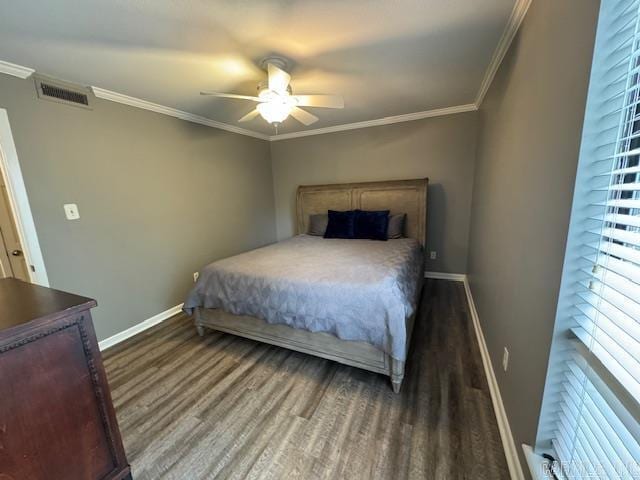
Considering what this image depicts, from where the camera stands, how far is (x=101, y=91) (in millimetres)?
2334

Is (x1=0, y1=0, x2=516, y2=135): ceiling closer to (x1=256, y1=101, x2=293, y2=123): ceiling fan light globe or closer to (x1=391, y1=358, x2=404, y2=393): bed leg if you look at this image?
(x1=256, y1=101, x2=293, y2=123): ceiling fan light globe

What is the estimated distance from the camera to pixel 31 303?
1009mm

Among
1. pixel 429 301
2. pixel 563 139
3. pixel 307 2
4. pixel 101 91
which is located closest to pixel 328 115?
pixel 307 2

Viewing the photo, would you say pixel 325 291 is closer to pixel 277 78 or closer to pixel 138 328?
pixel 277 78

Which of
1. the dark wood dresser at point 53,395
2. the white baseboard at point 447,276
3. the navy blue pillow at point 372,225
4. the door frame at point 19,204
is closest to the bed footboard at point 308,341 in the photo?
the dark wood dresser at point 53,395

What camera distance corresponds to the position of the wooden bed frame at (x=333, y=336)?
5.84 ft

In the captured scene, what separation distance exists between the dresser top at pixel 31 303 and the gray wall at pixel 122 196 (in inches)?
51.0

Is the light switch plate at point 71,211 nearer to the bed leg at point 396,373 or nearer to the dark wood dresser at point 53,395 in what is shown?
the dark wood dresser at point 53,395

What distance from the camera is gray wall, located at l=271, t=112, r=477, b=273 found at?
Answer: 3447mm

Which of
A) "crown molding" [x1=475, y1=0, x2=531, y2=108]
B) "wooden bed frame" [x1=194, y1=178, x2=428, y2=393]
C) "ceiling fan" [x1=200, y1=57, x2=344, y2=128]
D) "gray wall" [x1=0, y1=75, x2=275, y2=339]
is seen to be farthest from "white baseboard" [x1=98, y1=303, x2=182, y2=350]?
"crown molding" [x1=475, y1=0, x2=531, y2=108]

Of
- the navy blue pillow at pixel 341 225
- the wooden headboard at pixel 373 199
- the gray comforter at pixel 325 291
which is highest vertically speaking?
the wooden headboard at pixel 373 199

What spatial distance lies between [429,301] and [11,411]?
10.6 ft

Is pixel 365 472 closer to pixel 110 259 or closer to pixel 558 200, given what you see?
pixel 558 200

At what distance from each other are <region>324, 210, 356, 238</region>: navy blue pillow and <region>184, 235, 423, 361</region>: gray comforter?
2.83ft
